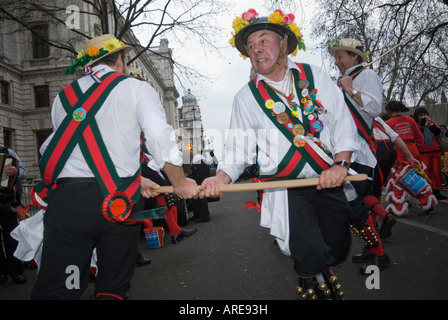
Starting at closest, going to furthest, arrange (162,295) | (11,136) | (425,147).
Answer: (162,295) < (425,147) < (11,136)

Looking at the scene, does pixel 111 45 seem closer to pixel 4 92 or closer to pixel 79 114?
pixel 79 114

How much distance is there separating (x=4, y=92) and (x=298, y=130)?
26.3 m

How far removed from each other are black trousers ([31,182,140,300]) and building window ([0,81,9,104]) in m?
25.2

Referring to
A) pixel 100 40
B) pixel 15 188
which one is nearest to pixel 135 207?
pixel 100 40

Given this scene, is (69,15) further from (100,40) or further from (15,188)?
(100,40)

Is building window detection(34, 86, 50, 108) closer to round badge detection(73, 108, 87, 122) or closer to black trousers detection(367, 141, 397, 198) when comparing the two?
black trousers detection(367, 141, 397, 198)

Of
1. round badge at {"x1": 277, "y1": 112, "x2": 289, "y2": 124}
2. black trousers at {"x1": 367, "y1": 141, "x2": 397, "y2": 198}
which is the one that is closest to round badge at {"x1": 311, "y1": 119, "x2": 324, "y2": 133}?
round badge at {"x1": 277, "y1": 112, "x2": 289, "y2": 124}

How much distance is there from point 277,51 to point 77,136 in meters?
1.54

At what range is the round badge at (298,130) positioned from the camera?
2393 mm

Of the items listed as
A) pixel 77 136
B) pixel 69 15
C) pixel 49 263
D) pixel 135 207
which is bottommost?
pixel 49 263

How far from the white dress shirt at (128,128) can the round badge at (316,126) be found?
3.03ft

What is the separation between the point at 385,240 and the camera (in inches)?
189

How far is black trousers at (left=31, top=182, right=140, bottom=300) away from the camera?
1.97 m

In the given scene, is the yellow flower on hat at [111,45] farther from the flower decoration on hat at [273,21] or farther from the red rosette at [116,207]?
the red rosette at [116,207]
